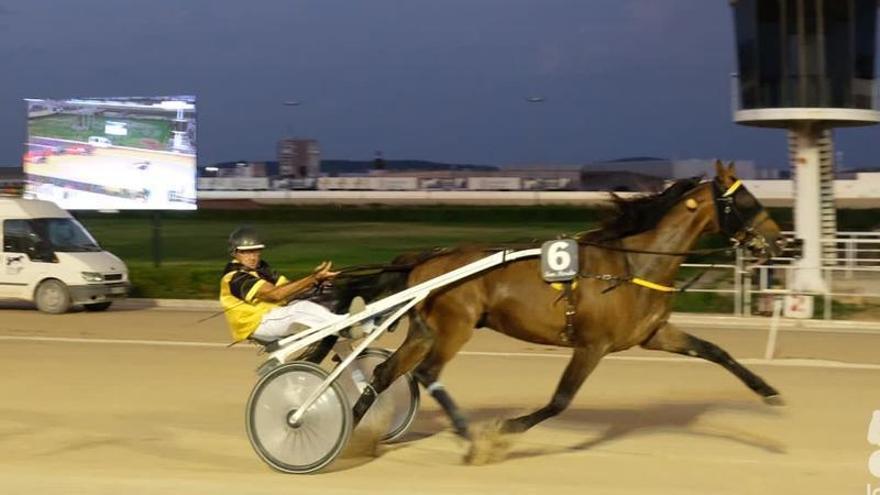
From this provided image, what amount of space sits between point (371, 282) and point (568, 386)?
1.49 metres

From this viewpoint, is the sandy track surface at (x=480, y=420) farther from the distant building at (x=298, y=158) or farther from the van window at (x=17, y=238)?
the distant building at (x=298, y=158)

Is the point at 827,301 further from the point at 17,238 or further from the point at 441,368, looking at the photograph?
the point at 17,238

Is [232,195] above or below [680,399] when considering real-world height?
above

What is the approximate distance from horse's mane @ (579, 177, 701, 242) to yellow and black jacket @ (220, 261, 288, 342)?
2010 mm

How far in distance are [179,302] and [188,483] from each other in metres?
14.8

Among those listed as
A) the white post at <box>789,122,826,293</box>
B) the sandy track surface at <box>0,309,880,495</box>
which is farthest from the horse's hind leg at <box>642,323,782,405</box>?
the white post at <box>789,122,826,293</box>

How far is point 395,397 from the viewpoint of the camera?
848 centimetres

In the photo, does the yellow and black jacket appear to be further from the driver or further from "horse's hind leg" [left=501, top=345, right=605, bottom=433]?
"horse's hind leg" [left=501, top=345, right=605, bottom=433]

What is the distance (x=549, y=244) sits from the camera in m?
7.68

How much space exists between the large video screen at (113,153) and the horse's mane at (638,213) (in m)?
17.7

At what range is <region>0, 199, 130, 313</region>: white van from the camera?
1934cm

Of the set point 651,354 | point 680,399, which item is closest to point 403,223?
point 651,354

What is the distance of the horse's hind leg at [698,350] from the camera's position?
7844 millimetres

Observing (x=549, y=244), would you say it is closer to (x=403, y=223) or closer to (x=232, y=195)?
(x=403, y=223)
